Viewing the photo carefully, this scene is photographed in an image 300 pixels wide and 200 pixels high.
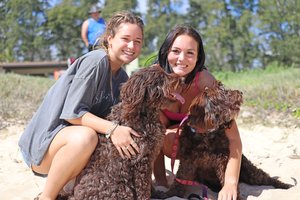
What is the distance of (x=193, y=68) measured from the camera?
396 cm

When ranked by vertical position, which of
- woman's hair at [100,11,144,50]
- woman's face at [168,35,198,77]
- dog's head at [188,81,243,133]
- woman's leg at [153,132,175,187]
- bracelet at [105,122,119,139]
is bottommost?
woman's leg at [153,132,175,187]

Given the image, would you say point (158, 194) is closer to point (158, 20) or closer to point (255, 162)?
point (255, 162)

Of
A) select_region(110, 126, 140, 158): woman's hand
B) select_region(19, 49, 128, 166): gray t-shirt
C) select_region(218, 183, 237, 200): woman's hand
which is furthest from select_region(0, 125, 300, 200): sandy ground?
select_region(110, 126, 140, 158): woman's hand

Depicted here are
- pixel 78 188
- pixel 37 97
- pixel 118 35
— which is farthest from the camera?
pixel 37 97

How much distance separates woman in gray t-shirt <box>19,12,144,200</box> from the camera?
3383mm

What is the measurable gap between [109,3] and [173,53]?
126 ft

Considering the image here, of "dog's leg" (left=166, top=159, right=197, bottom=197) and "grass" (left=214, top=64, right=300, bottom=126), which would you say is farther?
"grass" (left=214, top=64, right=300, bottom=126)

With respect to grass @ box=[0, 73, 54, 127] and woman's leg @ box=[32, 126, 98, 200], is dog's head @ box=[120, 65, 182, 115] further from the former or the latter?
grass @ box=[0, 73, 54, 127]

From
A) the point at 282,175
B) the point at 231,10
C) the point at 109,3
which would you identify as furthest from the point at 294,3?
the point at 282,175

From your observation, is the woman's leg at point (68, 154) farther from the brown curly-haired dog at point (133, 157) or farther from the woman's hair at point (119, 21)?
the woman's hair at point (119, 21)

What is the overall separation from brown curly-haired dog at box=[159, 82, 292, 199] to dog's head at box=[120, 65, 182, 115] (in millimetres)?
481

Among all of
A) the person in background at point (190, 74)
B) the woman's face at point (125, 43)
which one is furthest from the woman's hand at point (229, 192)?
the woman's face at point (125, 43)

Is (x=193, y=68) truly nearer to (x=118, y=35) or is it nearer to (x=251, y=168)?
(x=118, y=35)

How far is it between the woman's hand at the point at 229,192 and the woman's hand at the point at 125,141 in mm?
950
